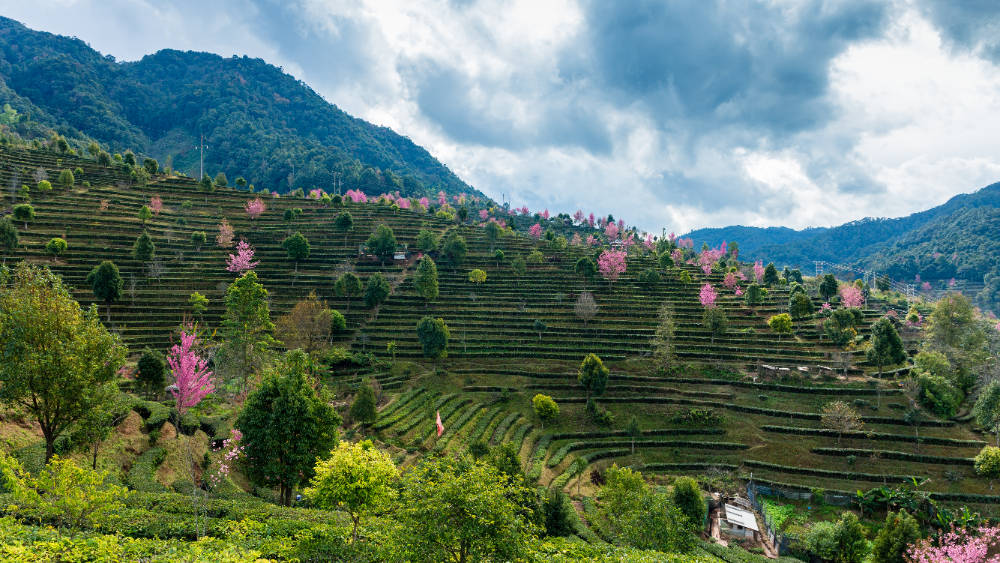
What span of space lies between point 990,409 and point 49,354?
60.2 metres

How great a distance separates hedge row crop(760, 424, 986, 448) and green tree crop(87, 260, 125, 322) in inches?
2641

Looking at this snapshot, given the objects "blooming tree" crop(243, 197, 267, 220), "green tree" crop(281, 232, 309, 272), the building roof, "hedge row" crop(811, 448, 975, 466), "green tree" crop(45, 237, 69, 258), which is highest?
"blooming tree" crop(243, 197, 267, 220)

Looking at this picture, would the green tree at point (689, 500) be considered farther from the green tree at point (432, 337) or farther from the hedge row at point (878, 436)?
the green tree at point (432, 337)

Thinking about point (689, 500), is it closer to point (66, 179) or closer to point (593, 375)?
point (593, 375)

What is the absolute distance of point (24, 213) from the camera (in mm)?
57312

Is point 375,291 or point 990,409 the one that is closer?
point 990,409

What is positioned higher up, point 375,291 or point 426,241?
point 426,241

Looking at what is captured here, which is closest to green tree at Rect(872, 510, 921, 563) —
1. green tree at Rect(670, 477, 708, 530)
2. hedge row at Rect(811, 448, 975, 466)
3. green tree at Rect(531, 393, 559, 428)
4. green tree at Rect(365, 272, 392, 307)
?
green tree at Rect(670, 477, 708, 530)

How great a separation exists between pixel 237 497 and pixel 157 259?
57978 mm

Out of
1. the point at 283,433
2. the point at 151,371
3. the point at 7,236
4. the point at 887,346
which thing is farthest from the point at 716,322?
the point at 7,236

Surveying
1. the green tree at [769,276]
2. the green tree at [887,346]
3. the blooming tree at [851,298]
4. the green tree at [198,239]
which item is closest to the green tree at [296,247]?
the green tree at [198,239]

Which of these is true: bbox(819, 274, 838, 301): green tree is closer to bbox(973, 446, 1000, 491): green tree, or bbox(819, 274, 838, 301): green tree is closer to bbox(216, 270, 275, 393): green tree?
bbox(973, 446, 1000, 491): green tree

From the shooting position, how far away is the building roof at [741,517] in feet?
90.6

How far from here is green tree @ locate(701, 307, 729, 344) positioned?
169 feet
